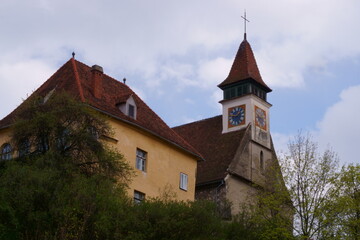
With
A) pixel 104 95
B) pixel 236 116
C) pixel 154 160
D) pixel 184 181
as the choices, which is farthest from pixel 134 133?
pixel 236 116

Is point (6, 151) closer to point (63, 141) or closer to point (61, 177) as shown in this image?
point (63, 141)

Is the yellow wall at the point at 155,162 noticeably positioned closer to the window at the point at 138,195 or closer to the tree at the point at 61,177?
the window at the point at 138,195

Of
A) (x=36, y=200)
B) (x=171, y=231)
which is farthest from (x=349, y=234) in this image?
(x=36, y=200)

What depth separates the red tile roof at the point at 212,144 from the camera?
4784cm

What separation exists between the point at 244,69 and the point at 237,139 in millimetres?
6436

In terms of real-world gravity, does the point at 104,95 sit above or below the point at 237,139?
below

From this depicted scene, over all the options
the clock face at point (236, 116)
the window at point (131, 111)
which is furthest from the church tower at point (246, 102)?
the window at point (131, 111)

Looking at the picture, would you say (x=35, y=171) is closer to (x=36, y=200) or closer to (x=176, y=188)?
(x=36, y=200)

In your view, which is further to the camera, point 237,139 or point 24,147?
point 237,139

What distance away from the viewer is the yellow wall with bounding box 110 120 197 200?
1500 inches

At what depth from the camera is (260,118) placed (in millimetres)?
51719

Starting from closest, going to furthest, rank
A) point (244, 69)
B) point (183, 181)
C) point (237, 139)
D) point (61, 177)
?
point (61, 177) → point (183, 181) → point (237, 139) → point (244, 69)

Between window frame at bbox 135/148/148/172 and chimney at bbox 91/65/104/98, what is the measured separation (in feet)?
12.8

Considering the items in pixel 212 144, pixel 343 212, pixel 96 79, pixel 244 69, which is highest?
pixel 244 69
